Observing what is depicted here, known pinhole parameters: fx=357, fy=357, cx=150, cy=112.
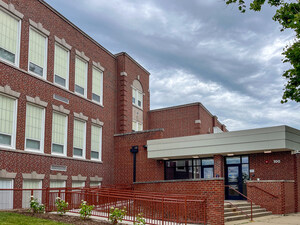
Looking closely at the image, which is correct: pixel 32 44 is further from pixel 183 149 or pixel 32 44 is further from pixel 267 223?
pixel 267 223

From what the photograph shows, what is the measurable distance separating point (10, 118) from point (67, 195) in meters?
4.65

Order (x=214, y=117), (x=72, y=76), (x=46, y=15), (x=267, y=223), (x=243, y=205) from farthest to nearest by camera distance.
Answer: (x=214, y=117)
(x=72, y=76)
(x=46, y=15)
(x=243, y=205)
(x=267, y=223)

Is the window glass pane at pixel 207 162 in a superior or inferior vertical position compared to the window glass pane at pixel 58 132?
inferior

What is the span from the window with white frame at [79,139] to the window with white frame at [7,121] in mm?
5442

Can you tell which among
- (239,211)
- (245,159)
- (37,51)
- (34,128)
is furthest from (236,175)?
(37,51)

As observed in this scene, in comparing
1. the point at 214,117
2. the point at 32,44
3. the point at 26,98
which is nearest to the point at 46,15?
the point at 32,44

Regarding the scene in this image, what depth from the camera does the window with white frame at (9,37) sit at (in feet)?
56.6

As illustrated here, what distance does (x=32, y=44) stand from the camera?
19312 millimetres

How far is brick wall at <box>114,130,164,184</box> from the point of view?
2561 centimetres

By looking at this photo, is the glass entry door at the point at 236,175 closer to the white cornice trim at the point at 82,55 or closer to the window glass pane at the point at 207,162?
the window glass pane at the point at 207,162

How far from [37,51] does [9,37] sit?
2.18 m

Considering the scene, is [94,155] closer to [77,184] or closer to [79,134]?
→ [79,134]

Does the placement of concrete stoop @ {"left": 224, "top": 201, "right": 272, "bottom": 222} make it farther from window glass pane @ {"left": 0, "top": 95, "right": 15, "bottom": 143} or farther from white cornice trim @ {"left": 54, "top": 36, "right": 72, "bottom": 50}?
white cornice trim @ {"left": 54, "top": 36, "right": 72, "bottom": 50}

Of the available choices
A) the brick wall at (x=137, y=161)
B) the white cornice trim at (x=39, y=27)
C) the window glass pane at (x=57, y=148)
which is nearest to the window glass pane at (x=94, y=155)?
the brick wall at (x=137, y=161)
